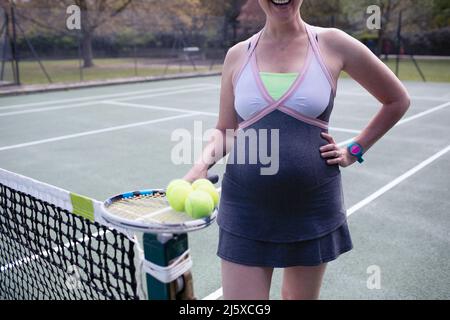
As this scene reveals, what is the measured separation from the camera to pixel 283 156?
160cm

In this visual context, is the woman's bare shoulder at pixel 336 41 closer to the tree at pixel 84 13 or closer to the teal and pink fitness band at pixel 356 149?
the teal and pink fitness band at pixel 356 149

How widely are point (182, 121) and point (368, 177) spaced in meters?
4.73

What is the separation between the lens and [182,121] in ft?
30.6

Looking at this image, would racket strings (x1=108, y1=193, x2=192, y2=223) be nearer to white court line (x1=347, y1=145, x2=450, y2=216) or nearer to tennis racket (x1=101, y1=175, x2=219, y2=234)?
tennis racket (x1=101, y1=175, x2=219, y2=234)

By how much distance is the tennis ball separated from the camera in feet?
4.43

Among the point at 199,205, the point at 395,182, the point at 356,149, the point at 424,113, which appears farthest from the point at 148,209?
the point at 424,113

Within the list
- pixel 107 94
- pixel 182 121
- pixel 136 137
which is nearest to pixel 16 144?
Result: pixel 136 137

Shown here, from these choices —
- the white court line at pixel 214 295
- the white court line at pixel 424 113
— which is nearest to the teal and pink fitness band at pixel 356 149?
the white court line at pixel 214 295

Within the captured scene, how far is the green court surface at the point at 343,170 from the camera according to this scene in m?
3.27

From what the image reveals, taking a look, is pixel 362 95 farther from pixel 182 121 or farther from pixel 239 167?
pixel 239 167

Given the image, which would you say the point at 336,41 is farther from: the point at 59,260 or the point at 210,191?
the point at 59,260

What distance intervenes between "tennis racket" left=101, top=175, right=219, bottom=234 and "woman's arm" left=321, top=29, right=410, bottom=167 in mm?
510

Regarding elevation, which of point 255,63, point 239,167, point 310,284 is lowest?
point 310,284

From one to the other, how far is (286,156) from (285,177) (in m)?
0.07
